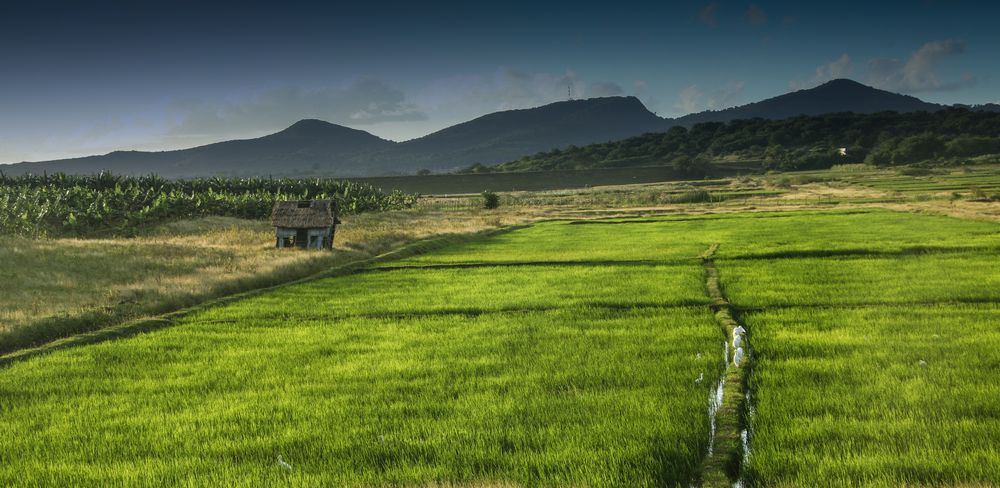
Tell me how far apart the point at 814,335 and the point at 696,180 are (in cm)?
11118

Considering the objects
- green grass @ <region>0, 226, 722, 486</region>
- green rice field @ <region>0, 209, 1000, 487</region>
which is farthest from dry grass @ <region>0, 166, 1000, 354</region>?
green grass @ <region>0, 226, 722, 486</region>

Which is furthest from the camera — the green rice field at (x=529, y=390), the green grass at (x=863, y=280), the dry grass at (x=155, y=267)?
the dry grass at (x=155, y=267)

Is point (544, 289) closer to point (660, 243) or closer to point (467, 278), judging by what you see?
point (467, 278)

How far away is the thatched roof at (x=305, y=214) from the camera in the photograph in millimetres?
32375

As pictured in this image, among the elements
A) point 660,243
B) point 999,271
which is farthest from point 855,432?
point 660,243

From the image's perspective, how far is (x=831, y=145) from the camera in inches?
6388

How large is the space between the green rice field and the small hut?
1288 centimetres

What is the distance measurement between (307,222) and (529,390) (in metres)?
24.8

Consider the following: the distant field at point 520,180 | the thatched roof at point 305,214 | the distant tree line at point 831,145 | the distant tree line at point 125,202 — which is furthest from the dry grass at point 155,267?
the distant tree line at point 831,145

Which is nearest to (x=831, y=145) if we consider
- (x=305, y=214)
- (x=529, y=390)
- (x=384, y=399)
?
(x=305, y=214)

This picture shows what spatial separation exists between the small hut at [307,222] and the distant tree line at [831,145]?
99.7 metres

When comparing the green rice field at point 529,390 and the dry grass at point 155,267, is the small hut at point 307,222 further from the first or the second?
the green rice field at point 529,390

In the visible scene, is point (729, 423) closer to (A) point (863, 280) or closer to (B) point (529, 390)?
(B) point (529, 390)

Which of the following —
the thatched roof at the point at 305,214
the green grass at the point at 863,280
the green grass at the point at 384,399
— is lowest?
the green grass at the point at 863,280
